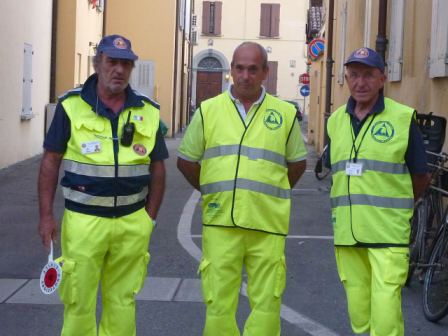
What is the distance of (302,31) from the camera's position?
2297 inches

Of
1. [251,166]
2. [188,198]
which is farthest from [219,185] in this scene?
[188,198]

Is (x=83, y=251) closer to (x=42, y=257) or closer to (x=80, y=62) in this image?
(x=42, y=257)

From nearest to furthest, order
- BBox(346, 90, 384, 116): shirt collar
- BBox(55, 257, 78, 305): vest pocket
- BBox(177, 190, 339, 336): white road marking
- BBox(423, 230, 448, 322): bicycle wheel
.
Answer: BBox(55, 257, 78, 305): vest pocket
BBox(346, 90, 384, 116): shirt collar
BBox(177, 190, 339, 336): white road marking
BBox(423, 230, 448, 322): bicycle wheel

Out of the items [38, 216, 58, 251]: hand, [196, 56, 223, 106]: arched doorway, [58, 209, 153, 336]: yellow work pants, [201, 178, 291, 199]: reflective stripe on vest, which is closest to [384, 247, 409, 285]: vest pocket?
[201, 178, 291, 199]: reflective stripe on vest

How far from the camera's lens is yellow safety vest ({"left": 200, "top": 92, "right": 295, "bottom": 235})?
4.94 metres

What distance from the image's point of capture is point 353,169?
5016mm

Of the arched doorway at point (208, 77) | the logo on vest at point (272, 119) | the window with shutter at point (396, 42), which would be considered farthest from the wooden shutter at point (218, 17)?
the logo on vest at point (272, 119)

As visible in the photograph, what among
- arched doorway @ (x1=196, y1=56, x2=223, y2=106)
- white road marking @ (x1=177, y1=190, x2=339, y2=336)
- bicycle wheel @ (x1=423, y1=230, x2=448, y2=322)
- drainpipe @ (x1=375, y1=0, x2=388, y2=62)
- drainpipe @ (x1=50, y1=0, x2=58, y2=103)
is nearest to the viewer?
white road marking @ (x1=177, y1=190, x2=339, y2=336)

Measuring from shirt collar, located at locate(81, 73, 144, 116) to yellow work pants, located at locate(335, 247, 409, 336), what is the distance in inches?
55.1

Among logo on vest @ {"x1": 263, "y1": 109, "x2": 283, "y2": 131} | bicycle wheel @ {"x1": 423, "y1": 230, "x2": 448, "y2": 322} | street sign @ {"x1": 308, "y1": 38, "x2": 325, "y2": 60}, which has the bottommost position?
bicycle wheel @ {"x1": 423, "y1": 230, "x2": 448, "y2": 322}

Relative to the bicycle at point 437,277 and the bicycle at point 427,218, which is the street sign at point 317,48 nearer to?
the bicycle at point 427,218

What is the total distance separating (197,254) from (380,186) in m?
4.51

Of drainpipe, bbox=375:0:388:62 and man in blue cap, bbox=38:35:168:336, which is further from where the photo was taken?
drainpipe, bbox=375:0:388:62

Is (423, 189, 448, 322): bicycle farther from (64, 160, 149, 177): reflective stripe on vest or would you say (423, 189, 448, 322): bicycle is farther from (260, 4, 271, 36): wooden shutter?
(260, 4, 271, 36): wooden shutter
